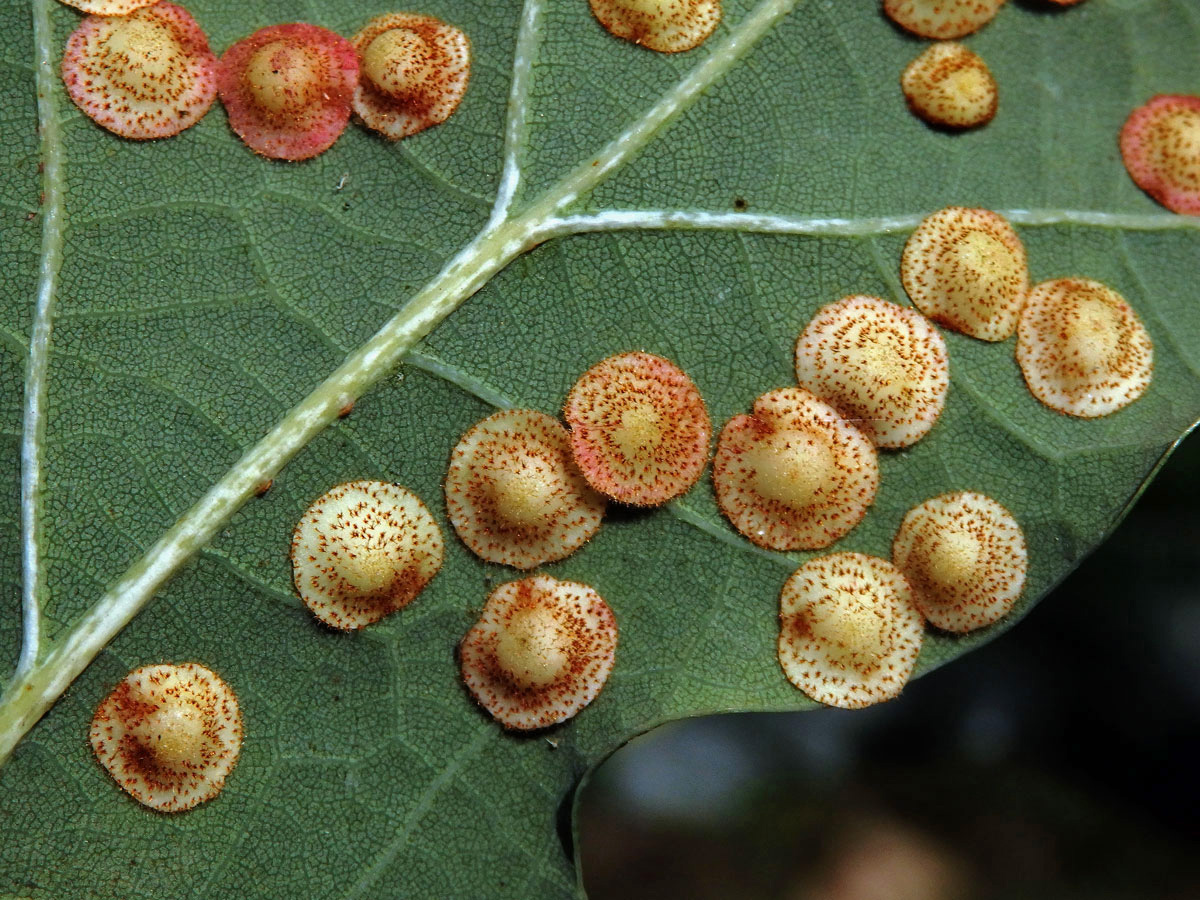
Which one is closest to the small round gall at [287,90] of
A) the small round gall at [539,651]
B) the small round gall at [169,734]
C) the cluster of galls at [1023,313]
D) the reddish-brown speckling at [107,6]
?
the reddish-brown speckling at [107,6]

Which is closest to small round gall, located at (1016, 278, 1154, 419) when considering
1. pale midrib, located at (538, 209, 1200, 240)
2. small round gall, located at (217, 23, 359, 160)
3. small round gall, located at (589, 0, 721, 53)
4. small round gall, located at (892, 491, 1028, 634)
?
pale midrib, located at (538, 209, 1200, 240)

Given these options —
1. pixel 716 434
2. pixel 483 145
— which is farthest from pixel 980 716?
pixel 483 145

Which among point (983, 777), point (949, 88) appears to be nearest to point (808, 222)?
point (949, 88)

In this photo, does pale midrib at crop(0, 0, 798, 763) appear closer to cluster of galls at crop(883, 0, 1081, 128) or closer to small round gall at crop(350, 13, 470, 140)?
small round gall at crop(350, 13, 470, 140)

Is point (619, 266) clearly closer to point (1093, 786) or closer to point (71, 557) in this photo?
point (71, 557)

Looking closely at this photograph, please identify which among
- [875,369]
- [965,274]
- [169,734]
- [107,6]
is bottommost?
[169,734]

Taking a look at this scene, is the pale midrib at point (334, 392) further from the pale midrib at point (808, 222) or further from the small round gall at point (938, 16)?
the small round gall at point (938, 16)

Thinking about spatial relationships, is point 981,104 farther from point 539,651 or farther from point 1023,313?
point 539,651
